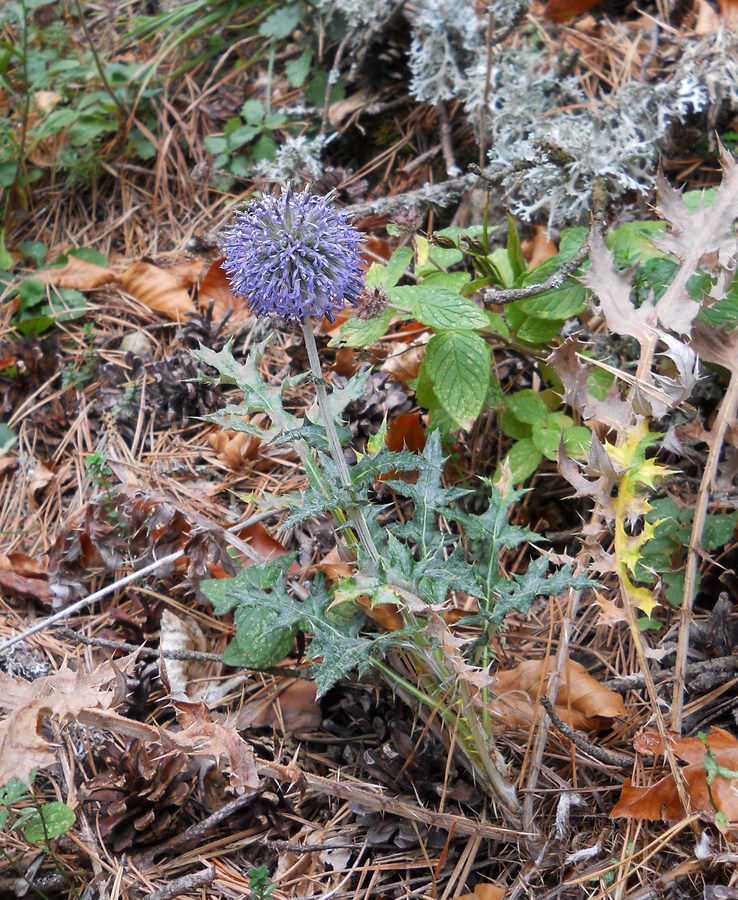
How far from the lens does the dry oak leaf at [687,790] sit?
5.26 ft

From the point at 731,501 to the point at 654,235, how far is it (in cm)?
79

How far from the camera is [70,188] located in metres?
3.72

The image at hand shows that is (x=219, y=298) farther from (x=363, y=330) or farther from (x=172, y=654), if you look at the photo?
(x=172, y=654)

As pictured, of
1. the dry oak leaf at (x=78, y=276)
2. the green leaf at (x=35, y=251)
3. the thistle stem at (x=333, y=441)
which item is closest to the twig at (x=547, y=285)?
the thistle stem at (x=333, y=441)

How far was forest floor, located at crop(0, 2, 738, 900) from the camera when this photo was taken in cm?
171

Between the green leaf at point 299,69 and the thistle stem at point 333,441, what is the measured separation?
2190mm

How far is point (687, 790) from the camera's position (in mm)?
1645

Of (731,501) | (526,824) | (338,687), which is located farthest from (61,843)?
(731,501)

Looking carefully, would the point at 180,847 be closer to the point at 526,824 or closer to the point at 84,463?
the point at 526,824

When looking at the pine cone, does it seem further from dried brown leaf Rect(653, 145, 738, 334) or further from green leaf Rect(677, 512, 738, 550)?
dried brown leaf Rect(653, 145, 738, 334)

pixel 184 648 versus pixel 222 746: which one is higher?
pixel 222 746

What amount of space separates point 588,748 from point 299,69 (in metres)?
3.12

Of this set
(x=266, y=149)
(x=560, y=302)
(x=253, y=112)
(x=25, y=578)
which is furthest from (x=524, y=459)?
(x=253, y=112)

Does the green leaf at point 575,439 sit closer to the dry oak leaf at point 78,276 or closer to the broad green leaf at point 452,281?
the broad green leaf at point 452,281
